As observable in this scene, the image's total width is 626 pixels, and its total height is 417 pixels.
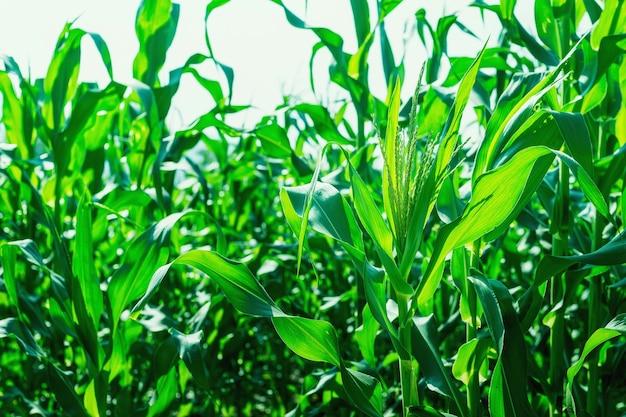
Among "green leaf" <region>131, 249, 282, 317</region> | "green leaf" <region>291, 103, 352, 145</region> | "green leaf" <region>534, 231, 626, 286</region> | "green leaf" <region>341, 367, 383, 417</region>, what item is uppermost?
"green leaf" <region>291, 103, 352, 145</region>

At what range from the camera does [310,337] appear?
0.91 m

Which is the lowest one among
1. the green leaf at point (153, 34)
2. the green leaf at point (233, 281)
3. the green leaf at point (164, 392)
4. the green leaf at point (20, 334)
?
the green leaf at point (164, 392)

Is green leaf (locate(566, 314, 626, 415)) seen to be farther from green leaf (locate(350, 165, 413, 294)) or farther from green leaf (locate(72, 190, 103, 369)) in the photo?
green leaf (locate(72, 190, 103, 369))

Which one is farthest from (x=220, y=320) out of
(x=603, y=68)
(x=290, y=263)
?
(x=603, y=68)

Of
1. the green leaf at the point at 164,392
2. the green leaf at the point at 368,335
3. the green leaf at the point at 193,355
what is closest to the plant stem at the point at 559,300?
the green leaf at the point at 368,335

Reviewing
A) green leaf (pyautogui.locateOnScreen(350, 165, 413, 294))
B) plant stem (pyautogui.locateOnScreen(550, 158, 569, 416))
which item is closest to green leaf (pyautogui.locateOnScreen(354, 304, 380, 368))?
green leaf (pyautogui.locateOnScreen(350, 165, 413, 294))

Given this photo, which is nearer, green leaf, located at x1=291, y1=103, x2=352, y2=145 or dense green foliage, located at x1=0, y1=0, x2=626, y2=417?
dense green foliage, located at x1=0, y1=0, x2=626, y2=417

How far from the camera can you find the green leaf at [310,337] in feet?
2.89

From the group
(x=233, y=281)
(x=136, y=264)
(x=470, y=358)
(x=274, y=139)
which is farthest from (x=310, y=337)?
(x=274, y=139)

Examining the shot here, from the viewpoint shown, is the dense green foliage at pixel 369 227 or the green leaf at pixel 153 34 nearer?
the dense green foliage at pixel 369 227

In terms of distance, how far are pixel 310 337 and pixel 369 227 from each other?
18 cm

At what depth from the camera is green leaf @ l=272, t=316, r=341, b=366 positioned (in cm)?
88

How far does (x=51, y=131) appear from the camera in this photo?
1.43 m

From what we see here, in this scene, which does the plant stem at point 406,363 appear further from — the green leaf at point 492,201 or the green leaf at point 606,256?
the green leaf at point 606,256
